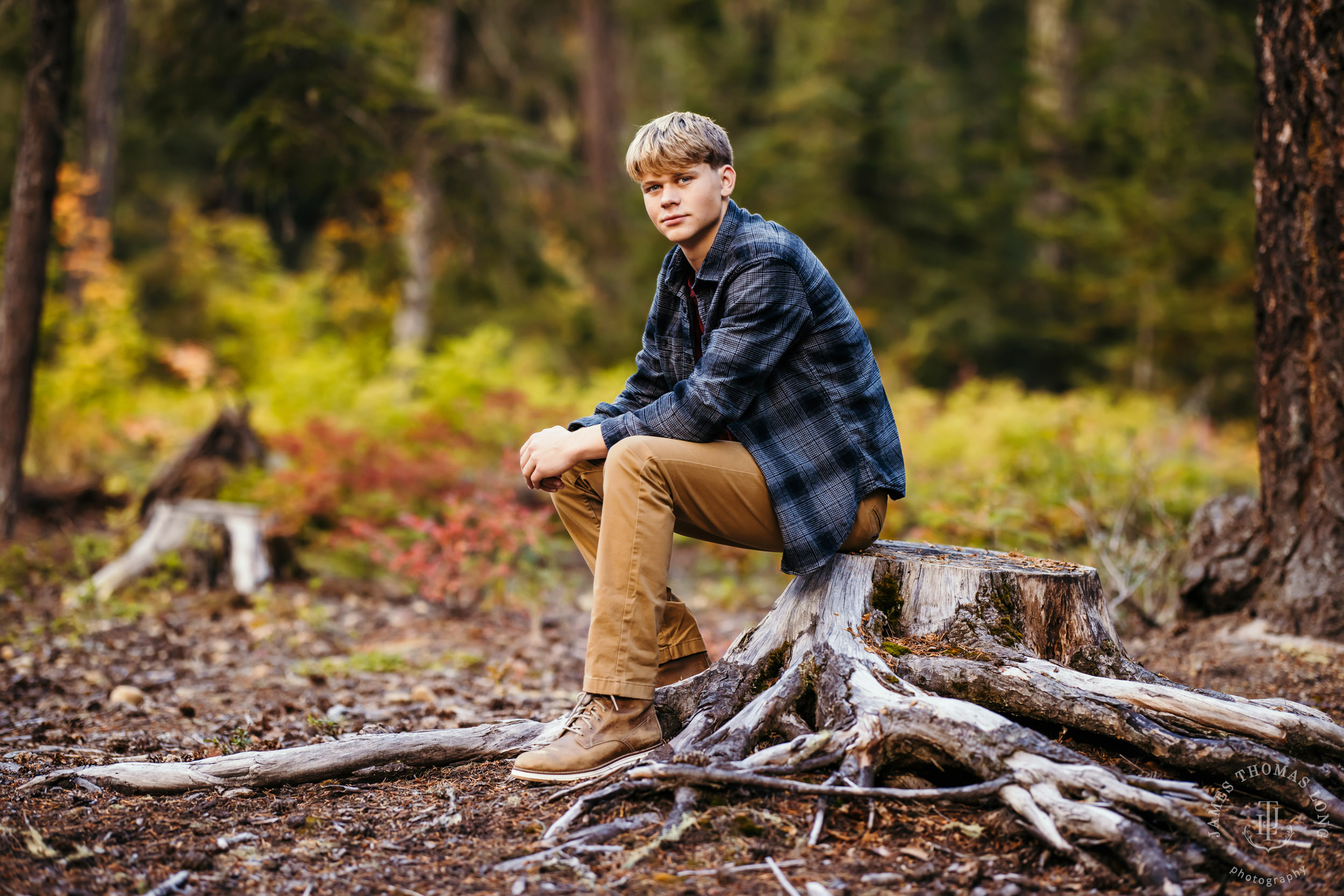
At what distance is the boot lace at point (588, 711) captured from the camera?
9.05 ft

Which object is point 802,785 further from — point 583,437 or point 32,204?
point 32,204

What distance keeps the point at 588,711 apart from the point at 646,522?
0.58 metres

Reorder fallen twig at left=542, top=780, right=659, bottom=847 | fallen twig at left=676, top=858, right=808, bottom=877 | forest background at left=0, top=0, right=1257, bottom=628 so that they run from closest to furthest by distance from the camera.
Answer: fallen twig at left=676, top=858, right=808, bottom=877 → fallen twig at left=542, top=780, right=659, bottom=847 → forest background at left=0, top=0, right=1257, bottom=628

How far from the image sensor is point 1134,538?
616 cm

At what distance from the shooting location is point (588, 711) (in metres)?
2.80

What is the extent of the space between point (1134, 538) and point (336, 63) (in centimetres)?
621

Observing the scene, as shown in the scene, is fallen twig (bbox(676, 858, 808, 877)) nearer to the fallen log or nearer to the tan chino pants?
the tan chino pants

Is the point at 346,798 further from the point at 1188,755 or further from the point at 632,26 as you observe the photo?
the point at 632,26

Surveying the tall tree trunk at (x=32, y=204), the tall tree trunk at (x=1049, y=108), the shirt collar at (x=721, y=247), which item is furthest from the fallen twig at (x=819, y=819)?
the tall tree trunk at (x=1049, y=108)

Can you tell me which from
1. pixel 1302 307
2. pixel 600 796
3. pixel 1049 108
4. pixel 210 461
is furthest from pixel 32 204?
pixel 1049 108

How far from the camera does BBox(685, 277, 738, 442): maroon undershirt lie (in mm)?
2934

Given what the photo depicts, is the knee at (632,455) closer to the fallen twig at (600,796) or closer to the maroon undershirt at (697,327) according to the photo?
the maroon undershirt at (697,327)

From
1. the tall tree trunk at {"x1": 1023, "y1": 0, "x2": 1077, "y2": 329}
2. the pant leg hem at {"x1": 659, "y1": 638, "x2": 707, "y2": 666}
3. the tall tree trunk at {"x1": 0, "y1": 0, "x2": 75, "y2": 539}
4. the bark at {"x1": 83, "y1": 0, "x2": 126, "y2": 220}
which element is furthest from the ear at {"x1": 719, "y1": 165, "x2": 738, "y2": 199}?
the tall tree trunk at {"x1": 1023, "y1": 0, "x2": 1077, "y2": 329}

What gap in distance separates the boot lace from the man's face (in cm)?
134
